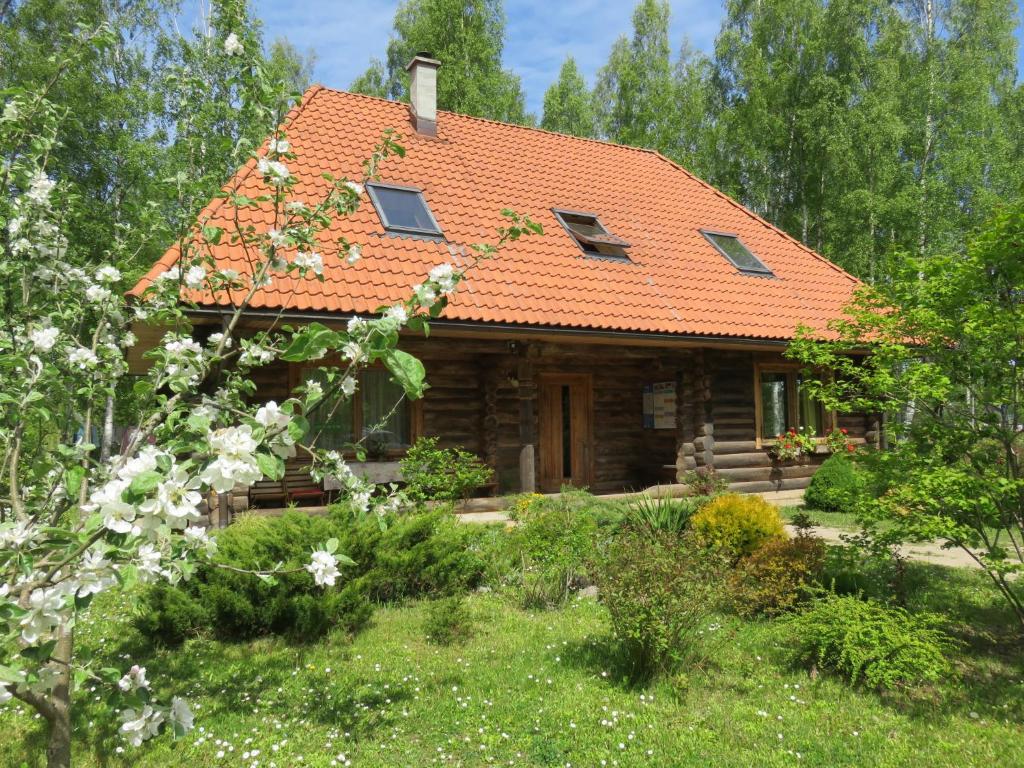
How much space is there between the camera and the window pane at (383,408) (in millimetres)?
9562

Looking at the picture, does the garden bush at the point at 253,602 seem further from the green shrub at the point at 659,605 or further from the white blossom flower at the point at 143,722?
the white blossom flower at the point at 143,722

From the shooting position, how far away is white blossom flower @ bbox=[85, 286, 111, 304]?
115 inches

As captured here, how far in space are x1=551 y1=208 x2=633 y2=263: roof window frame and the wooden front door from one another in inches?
84.1

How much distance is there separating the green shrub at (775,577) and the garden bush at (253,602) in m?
2.95

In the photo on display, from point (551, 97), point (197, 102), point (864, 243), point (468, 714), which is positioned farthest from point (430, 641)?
point (551, 97)

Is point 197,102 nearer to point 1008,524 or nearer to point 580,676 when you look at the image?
point 580,676

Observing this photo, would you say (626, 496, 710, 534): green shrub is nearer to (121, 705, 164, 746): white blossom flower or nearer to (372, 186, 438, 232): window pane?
(121, 705, 164, 746): white blossom flower

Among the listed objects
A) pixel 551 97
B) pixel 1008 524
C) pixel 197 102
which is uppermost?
pixel 551 97

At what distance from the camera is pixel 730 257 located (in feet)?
41.8

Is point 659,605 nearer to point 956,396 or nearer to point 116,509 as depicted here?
point 956,396

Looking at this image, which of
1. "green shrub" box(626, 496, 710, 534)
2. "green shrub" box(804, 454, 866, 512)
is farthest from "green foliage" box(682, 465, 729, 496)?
"green shrub" box(626, 496, 710, 534)

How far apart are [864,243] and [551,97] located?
1182 centimetres

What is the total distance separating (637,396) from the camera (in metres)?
12.3

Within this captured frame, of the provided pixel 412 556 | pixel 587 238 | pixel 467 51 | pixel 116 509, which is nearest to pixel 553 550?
pixel 412 556
